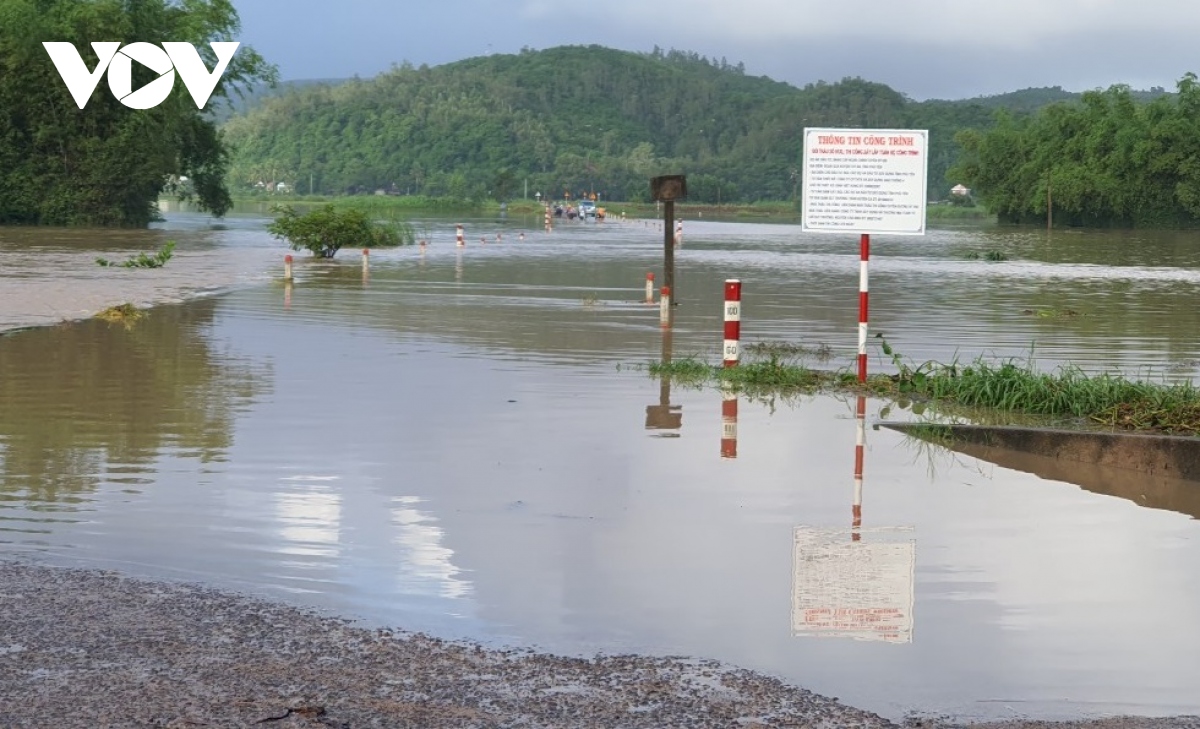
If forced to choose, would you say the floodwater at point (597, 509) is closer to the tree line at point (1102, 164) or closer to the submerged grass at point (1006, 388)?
the submerged grass at point (1006, 388)

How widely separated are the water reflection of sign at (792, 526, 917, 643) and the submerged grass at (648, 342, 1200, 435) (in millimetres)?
4324

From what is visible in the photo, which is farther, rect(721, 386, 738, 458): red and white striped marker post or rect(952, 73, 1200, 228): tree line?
rect(952, 73, 1200, 228): tree line

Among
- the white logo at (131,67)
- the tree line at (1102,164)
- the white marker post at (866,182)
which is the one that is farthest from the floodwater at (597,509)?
the tree line at (1102,164)

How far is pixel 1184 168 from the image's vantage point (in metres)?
114

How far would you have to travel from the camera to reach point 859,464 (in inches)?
438

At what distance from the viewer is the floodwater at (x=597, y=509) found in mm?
6645

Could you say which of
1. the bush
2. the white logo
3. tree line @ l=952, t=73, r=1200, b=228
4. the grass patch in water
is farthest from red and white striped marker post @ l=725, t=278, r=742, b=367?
tree line @ l=952, t=73, r=1200, b=228

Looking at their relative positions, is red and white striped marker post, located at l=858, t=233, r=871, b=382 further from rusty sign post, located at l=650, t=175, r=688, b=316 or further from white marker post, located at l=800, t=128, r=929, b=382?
rusty sign post, located at l=650, t=175, r=688, b=316

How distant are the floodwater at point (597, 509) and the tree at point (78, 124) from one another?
159 feet

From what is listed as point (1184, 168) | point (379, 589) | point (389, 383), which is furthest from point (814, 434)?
point (1184, 168)

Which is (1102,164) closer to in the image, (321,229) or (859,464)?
(321,229)

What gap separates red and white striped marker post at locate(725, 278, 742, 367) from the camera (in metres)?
15.6

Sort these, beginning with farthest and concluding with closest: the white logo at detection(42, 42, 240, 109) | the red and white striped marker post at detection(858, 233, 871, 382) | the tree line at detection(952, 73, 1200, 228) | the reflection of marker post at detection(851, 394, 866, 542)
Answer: the tree line at detection(952, 73, 1200, 228)
the white logo at detection(42, 42, 240, 109)
the red and white striped marker post at detection(858, 233, 871, 382)
the reflection of marker post at detection(851, 394, 866, 542)

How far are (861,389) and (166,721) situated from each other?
10541 mm
